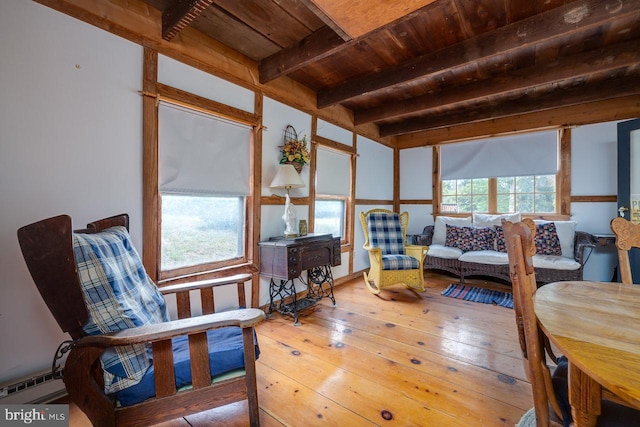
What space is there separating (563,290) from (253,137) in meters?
2.59

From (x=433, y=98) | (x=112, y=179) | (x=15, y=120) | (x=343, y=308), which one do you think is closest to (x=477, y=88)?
(x=433, y=98)

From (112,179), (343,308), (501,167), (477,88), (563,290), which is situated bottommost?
(343,308)

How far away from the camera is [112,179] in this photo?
181 centimetres

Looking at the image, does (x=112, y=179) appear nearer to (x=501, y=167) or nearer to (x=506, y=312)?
(x=506, y=312)

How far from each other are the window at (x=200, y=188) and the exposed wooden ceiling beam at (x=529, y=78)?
7.33 feet

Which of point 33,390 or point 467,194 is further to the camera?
point 467,194

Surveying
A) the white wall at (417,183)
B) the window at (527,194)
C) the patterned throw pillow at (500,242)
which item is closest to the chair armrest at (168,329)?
the patterned throw pillow at (500,242)

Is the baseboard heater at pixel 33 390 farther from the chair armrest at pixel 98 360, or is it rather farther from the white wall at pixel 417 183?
the white wall at pixel 417 183

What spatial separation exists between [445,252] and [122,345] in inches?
155

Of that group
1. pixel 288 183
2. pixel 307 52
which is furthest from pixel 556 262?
pixel 307 52

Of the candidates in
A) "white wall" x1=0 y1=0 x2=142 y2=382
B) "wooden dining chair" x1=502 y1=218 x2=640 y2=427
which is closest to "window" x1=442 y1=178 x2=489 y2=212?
"wooden dining chair" x1=502 y1=218 x2=640 y2=427

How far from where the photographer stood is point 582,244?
10.7 ft

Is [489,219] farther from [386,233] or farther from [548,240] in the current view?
[386,233]

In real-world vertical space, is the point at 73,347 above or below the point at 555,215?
below
